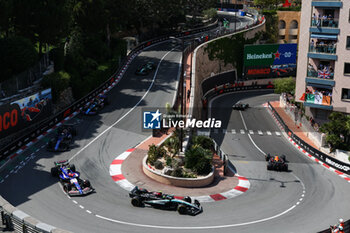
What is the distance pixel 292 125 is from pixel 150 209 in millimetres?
34257

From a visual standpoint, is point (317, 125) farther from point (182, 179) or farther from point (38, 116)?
point (38, 116)

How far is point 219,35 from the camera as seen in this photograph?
3307 inches

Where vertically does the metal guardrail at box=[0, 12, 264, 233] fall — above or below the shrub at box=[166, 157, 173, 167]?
above

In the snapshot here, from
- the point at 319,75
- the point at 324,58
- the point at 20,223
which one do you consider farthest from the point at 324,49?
the point at 20,223

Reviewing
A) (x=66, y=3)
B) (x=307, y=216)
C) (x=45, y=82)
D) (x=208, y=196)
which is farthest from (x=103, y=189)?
(x=66, y=3)

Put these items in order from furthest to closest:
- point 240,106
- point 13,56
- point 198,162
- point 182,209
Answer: point 240,106 → point 13,56 → point 198,162 → point 182,209

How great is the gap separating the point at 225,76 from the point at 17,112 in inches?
1811

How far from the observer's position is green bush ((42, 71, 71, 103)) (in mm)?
48531

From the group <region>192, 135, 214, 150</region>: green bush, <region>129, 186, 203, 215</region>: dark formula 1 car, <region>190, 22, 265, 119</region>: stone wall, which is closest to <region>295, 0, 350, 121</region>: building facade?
<region>190, 22, 265, 119</region>: stone wall

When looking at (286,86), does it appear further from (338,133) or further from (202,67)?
(338,133)

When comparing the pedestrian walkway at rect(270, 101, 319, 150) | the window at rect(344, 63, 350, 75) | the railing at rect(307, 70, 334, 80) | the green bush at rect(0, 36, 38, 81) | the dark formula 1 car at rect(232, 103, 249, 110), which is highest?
the green bush at rect(0, 36, 38, 81)

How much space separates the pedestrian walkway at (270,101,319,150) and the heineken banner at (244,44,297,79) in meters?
13.1

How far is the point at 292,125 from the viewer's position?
5931 centimetres

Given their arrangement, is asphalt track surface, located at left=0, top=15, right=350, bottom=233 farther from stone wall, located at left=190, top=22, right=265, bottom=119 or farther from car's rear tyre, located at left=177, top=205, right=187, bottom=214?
stone wall, located at left=190, top=22, right=265, bottom=119
